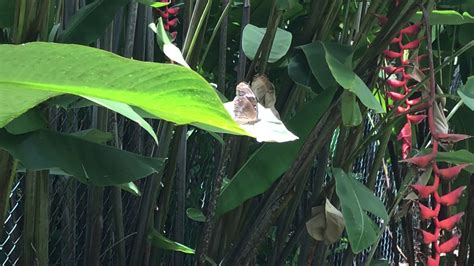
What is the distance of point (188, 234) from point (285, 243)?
1.33ft

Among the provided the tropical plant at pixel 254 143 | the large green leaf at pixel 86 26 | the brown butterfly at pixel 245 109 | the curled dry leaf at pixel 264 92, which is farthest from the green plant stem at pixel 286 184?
the brown butterfly at pixel 245 109

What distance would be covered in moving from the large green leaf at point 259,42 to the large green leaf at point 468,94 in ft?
1.32

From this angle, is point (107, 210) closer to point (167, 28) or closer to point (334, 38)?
point (167, 28)

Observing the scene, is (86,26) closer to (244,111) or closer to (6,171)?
(6,171)

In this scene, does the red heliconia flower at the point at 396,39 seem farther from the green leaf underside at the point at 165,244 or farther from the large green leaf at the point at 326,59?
the green leaf underside at the point at 165,244

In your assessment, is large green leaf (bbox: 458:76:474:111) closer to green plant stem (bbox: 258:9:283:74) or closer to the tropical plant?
the tropical plant

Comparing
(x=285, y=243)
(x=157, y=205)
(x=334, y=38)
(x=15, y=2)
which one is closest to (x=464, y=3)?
(x=334, y=38)

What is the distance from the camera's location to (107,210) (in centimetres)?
175

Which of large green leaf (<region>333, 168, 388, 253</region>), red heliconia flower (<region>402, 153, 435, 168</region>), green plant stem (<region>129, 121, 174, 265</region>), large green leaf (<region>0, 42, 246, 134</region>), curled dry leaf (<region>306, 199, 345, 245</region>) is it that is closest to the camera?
large green leaf (<region>0, 42, 246, 134</region>)

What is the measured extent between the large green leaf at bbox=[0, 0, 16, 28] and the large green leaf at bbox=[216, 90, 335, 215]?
0.57m

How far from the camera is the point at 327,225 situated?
4.80 feet

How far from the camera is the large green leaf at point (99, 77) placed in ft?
1.52

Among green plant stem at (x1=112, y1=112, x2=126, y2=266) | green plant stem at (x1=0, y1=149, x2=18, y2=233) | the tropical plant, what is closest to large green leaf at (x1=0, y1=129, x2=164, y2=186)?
the tropical plant

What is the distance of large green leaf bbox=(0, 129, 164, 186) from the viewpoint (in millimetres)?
1116
